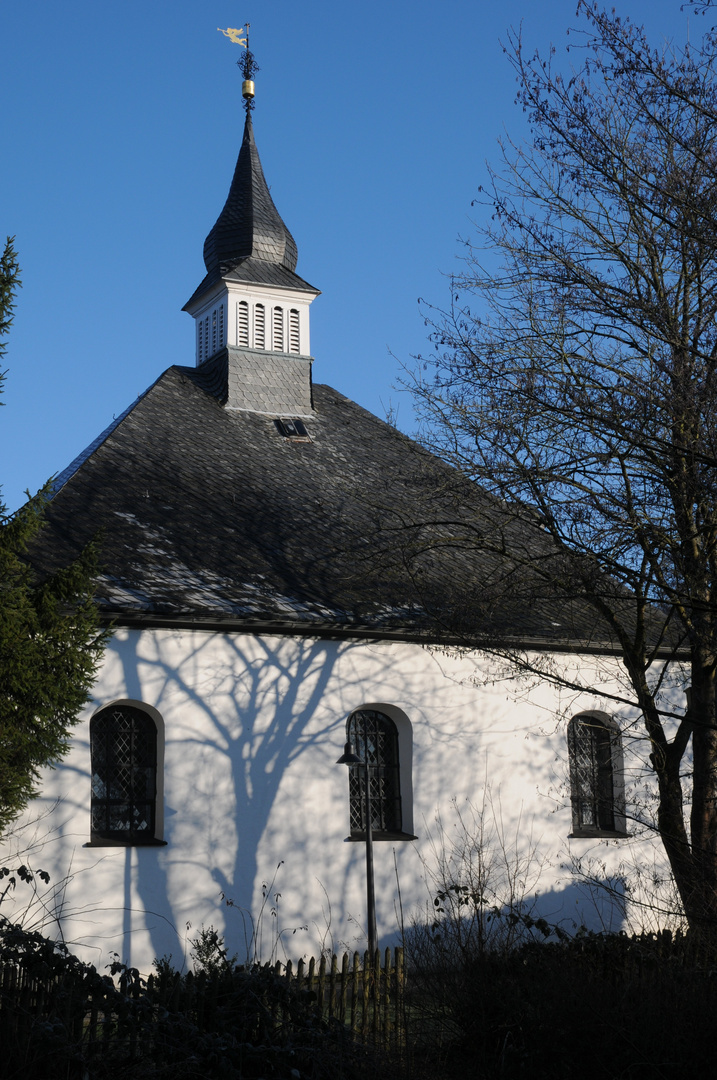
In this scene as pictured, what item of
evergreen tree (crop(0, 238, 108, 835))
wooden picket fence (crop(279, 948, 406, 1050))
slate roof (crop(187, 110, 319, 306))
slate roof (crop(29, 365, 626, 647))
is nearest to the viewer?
wooden picket fence (crop(279, 948, 406, 1050))

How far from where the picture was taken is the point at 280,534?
16.1 meters

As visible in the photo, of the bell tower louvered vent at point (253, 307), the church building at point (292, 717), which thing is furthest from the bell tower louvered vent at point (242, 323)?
the church building at point (292, 717)

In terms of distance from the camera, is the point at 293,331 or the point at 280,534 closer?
the point at 280,534

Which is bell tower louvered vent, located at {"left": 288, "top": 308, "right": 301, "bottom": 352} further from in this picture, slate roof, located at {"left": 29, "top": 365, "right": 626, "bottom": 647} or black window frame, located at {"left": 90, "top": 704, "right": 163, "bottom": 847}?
black window frame, located at {"left": 90, "top": 704, "right": 163, "bottom": 847}

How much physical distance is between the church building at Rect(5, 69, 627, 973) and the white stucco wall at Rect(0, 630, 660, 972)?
1.1 inches

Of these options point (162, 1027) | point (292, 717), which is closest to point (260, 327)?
point (292, 717)

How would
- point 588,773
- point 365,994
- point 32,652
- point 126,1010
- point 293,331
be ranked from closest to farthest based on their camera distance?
point 126,1010
point 365,994
point 32,652
point 588,773
point 293,331

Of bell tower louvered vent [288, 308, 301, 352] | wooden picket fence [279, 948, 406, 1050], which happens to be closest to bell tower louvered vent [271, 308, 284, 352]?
bell tower louvered vent [288, 308, 301, 352]

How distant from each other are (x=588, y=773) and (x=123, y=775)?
→ 23.4 ft

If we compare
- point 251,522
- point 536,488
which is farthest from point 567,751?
point 536,488

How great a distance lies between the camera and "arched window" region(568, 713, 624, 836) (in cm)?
1633

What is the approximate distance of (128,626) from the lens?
1319 cm

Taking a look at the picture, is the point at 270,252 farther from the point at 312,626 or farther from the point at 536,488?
the point at 536,488

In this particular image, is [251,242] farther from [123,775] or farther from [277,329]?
[123,775]
